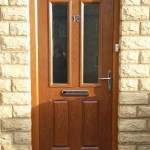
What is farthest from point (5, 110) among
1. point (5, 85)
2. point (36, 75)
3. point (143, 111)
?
point (143, 111)

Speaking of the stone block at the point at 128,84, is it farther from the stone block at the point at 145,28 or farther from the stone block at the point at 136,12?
the stone block at the point at 136,12

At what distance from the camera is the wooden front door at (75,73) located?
367cm

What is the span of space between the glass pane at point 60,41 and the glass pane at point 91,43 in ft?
0.81

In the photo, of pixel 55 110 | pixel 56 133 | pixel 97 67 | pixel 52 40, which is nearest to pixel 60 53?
pixel 52 40

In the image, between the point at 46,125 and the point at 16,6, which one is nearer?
the point at 16,6

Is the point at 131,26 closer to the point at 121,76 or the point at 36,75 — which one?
the point at 121,76

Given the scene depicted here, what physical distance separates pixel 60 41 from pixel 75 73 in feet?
1.48

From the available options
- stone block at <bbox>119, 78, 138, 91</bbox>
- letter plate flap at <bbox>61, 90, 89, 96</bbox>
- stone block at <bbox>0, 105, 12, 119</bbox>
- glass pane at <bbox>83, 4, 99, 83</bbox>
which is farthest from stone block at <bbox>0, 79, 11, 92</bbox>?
stone block at <bbox>119, 78, 138, 91</bbox>

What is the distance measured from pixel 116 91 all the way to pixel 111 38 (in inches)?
26.4

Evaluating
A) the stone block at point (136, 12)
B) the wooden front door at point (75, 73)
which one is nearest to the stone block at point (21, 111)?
the wooden front door at point (75, 73)

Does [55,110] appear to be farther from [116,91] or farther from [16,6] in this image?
[16,6]

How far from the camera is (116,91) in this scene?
3.70m

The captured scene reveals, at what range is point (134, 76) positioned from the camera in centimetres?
359

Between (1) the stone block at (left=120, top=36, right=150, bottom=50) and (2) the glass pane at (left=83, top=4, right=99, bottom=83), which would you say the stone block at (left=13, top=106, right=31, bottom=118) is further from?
(1) the stone block at (left=120, top=36, right=150, bottom=50)
